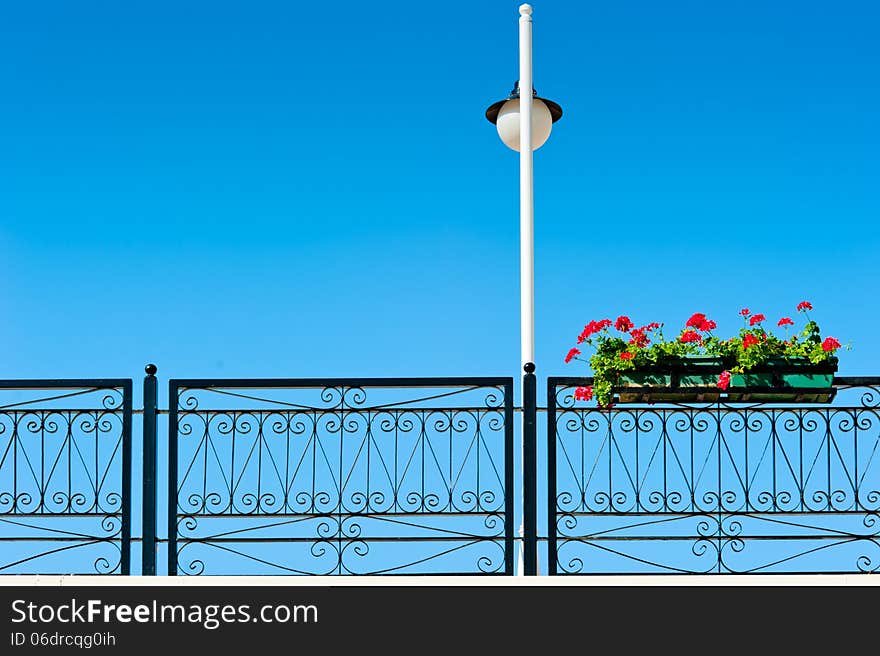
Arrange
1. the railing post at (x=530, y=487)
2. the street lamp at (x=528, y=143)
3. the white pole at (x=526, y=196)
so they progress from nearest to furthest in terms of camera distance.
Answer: the railing post at (x=530, y=487) < the street lamp at (x=528, y=143) < the white pole at (x=526, y=196)

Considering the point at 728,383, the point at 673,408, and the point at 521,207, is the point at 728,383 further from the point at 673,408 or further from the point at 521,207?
the point at 521,207

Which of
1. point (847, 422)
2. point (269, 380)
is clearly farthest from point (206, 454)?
point (847, 422)

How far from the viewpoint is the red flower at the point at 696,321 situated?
6426 millimetres

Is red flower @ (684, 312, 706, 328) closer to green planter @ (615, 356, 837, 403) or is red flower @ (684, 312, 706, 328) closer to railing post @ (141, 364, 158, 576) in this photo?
green planter @ (615, 356, 837, 403)

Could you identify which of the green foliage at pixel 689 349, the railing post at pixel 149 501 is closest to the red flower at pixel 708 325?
the green foliage at pixel 689 349

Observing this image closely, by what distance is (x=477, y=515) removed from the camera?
633 centimetres

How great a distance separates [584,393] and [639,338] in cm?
48

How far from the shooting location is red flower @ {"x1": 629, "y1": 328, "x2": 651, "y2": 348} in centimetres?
633

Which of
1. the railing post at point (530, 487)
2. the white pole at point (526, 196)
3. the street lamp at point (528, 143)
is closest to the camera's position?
the railing post at point (530, 487)

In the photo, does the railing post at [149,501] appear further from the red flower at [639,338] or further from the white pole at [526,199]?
the red flower at [639,338]

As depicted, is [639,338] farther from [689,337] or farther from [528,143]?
[528,143]

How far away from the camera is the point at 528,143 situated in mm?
7086

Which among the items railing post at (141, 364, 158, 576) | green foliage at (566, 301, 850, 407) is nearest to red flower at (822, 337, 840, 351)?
green foliage at (566, 301, 850, 407)
